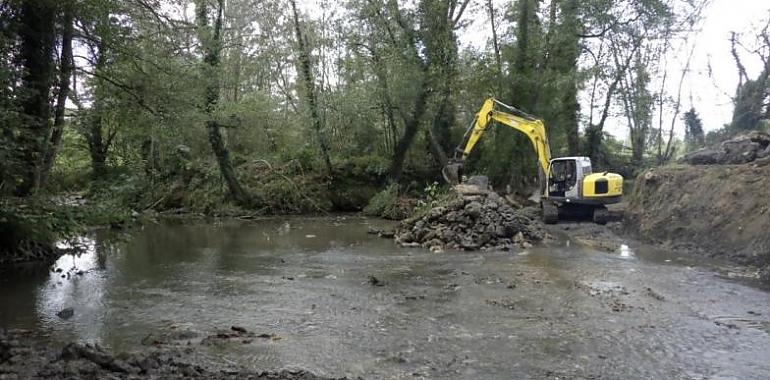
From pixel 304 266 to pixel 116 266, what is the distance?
372cm

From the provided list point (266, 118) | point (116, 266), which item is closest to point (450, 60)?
point (266, 118)

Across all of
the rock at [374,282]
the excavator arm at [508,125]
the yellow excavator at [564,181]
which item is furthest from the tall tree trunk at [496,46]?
the rock at [374,282]

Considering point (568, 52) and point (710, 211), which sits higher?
point (568, 52)

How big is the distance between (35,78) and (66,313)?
468 cm

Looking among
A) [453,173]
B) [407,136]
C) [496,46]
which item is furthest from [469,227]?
[496,46]

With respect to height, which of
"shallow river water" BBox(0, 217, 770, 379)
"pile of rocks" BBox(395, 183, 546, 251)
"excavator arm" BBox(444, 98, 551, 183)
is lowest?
"shallow river water" BBox(0, 217, 770, 379)

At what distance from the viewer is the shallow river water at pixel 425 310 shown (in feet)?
18.4

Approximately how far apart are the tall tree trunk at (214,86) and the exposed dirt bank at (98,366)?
410 inches

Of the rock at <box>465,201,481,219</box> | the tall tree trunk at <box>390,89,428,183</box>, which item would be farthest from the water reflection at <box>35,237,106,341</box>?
the tall tree trunk at <box>390,89,428,183</box>

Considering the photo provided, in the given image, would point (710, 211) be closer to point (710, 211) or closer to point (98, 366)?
point (710, 211)

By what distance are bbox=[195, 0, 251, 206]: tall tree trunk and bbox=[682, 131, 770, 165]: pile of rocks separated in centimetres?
1391

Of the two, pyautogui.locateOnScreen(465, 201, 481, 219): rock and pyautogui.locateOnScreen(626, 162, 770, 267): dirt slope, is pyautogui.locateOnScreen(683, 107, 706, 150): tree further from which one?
pyautogui.locateOnScreen(465, 201, 481, 219): rock

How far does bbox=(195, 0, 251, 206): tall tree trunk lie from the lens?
1630 centimetres

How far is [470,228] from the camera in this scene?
542 inches
